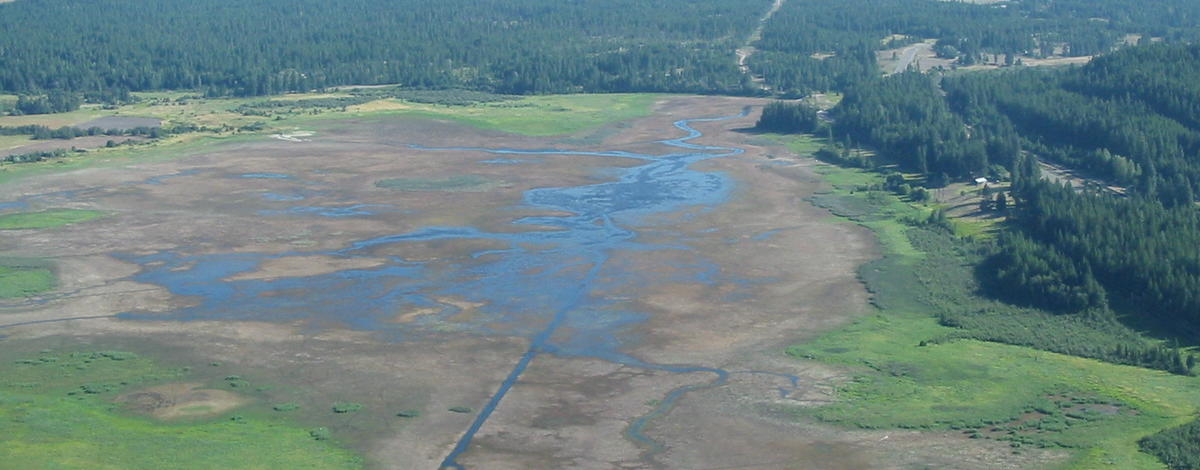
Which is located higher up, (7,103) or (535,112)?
(7,103)

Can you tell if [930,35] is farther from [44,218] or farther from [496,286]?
[496,286]

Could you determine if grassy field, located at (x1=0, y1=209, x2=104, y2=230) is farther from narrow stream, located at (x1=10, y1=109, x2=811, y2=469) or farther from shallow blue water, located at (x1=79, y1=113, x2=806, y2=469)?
narrow stream, located at (x1=10, y1=109, x2=811, y2=469)

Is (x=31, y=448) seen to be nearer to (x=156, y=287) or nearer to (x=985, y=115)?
(x=156, y=287)

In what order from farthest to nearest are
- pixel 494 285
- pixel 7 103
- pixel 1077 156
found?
pixel 7 103
pixel 1077 156
pixel 494 285

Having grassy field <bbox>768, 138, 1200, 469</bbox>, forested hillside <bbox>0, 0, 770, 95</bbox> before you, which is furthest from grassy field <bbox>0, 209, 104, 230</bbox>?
forested hillside <bbox>0, 0, 770, 95</bbox>


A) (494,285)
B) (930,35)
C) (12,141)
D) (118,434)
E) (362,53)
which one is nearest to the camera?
(118,434)

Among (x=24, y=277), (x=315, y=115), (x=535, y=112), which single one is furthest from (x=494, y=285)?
(x=535, y=112)

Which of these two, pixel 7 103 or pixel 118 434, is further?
pixel 7 103
